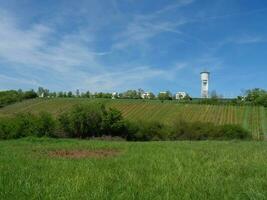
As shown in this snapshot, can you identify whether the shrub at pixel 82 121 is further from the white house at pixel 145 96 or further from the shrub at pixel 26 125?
the white house at pixel 145 96

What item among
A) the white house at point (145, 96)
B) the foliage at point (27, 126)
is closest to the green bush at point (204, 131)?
the foliage at point (27, 126)

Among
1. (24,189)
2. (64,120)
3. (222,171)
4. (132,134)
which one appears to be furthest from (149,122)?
(24,189)

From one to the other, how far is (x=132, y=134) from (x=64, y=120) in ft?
41.9

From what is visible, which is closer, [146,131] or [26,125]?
[26,125]

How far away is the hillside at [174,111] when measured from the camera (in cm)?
10350

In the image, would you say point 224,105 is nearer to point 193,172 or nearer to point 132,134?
point 132,134

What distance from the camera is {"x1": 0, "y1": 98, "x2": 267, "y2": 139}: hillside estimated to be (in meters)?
104

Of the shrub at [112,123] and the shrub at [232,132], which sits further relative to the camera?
the shrub at [112,123]

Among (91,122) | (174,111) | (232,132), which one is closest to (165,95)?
(174,111)

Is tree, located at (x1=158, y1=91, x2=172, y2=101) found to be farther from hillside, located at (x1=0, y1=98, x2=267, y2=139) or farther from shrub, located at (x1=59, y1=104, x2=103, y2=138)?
shrub, located at (x1=59, y1=104, x2=103, y2=138)

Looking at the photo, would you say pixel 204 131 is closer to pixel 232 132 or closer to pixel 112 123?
pixel 232 132

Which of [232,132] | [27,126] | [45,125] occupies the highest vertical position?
[45,125]

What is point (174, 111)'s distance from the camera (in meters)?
116

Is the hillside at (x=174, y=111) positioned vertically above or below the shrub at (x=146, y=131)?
above
